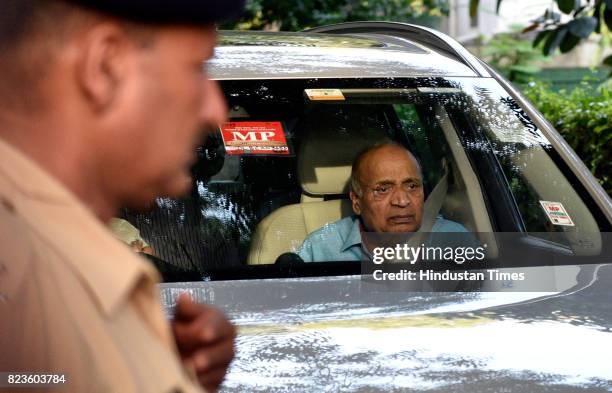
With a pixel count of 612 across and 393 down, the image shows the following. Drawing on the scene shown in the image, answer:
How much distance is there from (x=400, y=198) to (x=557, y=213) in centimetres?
48

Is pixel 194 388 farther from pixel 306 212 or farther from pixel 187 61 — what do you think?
pixel 306 212

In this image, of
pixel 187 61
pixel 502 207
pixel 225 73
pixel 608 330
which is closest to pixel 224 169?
pixel 225 73

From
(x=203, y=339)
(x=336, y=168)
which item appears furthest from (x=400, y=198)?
(x=203, y=339)

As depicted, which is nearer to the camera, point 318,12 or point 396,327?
point 396,327

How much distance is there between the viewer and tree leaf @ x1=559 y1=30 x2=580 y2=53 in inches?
222

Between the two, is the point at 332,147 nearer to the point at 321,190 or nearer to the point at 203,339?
the point at 321,190

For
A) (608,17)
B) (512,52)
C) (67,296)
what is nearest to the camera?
(67,296)

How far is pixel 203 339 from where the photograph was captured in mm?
1092

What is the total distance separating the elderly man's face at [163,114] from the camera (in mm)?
861

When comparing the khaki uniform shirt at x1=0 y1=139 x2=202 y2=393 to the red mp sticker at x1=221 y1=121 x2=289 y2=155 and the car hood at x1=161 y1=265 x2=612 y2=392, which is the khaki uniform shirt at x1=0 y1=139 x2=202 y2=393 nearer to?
the car hood at x1=161 y1=265 x2=612 y2=392

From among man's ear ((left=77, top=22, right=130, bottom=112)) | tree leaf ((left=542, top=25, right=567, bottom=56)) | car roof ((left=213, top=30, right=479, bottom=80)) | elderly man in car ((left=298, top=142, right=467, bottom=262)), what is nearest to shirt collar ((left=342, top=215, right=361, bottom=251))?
elderly man in car ((left=298, top=142, right=467, bottom=262))

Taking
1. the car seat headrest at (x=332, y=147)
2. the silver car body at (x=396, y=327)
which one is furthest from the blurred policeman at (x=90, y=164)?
the car seat headrest at (x=332, y=147)

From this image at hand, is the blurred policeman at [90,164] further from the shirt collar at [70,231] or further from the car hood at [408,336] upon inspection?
the car hood at [408,336]

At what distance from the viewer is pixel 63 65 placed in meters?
0.85
